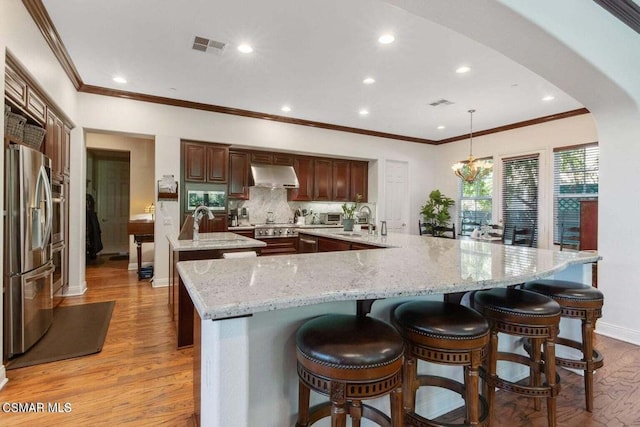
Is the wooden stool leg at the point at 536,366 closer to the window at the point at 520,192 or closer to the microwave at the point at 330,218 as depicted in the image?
the window at the point at 520,192

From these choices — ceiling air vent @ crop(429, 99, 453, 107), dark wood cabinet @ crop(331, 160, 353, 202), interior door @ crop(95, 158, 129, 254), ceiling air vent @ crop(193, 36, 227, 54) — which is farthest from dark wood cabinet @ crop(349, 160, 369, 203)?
interior door @ crop(95, 158, 129, 254)

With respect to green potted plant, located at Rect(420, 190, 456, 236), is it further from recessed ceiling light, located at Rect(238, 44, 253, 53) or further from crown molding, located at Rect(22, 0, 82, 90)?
crown molding, located at Rect(22, 0, 82, 90)

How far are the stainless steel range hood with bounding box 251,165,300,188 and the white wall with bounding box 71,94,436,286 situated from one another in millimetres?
380

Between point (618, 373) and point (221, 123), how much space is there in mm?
5467

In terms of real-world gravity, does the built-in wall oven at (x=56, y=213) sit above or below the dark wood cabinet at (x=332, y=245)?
above

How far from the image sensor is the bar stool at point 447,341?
133cm

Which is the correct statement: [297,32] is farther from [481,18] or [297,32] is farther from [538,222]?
[538,222]

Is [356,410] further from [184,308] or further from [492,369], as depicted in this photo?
[184,308]

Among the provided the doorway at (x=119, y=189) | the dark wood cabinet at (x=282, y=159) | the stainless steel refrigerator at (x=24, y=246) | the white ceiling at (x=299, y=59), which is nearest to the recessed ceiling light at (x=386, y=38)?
the white ceiling at (x=299, y=59)

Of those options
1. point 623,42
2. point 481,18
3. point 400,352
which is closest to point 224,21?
point 481,18

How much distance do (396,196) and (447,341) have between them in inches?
235

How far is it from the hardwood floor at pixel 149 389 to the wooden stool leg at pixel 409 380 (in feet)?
2.11

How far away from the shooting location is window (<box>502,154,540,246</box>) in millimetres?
5618

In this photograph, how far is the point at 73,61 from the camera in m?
3.62
